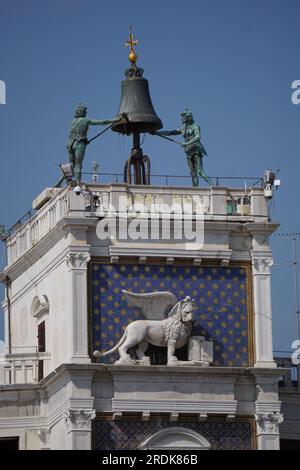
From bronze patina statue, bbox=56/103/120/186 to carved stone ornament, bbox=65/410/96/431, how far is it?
8570 millimetres

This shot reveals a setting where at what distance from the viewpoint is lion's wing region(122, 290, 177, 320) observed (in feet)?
307

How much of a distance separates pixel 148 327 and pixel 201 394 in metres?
2.71

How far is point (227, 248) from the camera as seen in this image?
94.7 meters

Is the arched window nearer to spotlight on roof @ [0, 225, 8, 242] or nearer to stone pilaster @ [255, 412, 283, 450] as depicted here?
stone pilaster @ [255, 412, 283, 450]

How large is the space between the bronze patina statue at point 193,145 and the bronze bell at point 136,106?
1.80ft

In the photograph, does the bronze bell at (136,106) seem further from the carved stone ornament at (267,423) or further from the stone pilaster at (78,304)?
the carved stone ornament at (267,423)

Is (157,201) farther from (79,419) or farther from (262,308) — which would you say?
(79,419)

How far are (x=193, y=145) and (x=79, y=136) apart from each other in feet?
12.7

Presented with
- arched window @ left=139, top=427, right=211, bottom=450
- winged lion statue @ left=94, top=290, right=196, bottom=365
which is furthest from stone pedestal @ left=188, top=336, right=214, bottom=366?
arched window @ left=139, top=427, right=211, bottom=450

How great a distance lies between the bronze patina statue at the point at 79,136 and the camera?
96125 mm

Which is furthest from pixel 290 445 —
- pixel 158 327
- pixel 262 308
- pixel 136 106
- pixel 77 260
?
pixel 136 106

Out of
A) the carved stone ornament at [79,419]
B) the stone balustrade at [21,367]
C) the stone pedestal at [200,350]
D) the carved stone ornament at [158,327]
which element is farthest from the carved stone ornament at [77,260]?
the carved stone ornament at [79,419]

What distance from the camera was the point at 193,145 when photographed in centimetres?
9731
